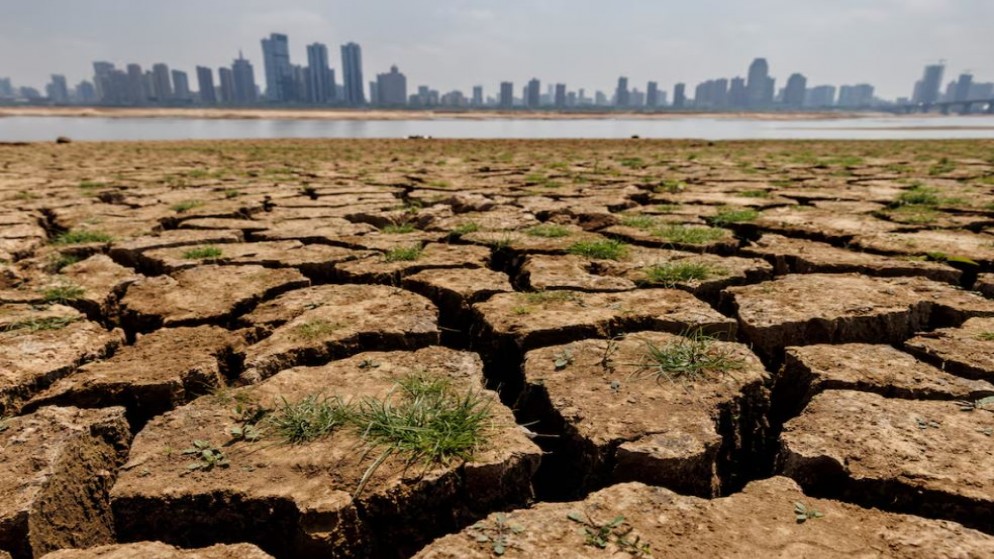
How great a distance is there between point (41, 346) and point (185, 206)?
2655 mm

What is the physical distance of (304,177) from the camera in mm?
6234

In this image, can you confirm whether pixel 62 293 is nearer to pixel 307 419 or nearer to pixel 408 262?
pixel 408 262

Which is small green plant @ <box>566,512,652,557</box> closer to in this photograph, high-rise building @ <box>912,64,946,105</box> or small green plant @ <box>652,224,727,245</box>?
small green plant @ <box>652,224,727,245</box>

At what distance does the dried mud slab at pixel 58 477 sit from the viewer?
1.07m

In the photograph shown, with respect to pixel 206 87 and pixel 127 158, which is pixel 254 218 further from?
pixel 206 87

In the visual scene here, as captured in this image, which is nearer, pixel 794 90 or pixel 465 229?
pixel 465 229

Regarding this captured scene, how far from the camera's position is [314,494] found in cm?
110

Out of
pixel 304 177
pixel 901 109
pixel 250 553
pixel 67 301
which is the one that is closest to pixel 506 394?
pixel 250 553

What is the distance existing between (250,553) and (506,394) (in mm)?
841

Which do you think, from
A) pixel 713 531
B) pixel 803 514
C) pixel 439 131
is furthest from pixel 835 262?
pixel 439 131

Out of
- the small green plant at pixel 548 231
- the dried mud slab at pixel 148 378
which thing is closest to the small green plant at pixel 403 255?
the small green plant at pixel 548 231

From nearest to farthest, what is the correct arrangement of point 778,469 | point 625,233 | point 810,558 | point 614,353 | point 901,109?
point 810,558
point 778,469
point 614,353
point 625,233
point 901,109

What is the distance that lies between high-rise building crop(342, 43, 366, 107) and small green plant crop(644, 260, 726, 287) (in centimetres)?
13170

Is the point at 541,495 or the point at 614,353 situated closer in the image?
the point at 541,495
